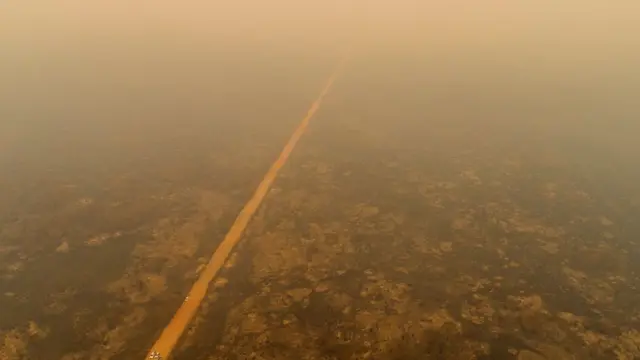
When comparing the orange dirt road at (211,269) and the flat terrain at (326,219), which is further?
the flat terrain at (326,219)

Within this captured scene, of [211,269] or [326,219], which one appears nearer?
[211,269]

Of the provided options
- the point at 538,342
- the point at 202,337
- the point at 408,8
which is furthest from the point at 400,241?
the point at 408,8

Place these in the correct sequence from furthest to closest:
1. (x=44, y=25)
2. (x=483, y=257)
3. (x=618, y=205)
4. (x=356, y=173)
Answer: (x=44, y=25), (x=356, y=173), (x=618, y=205), (x=483, y=257)

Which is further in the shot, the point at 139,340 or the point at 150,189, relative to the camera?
the point at 150,189

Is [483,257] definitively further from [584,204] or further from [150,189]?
[150,189]

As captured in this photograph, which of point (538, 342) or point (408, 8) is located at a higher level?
point (538, 342)

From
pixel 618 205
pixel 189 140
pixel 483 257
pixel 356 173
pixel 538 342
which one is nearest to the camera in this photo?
pixel 538 342

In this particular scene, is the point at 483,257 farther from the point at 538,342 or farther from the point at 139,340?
the point at 139,340

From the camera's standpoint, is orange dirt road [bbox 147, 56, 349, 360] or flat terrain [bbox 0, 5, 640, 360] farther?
flat terrain [bbox 0, 5, 640, 360]

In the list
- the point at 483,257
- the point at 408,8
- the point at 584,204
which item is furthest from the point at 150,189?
the point at 408,8
